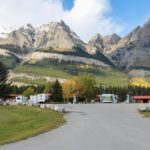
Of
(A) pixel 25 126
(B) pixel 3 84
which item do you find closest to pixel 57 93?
(B) pixel 3 84

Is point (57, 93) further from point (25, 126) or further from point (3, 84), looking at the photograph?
point (25, 126)

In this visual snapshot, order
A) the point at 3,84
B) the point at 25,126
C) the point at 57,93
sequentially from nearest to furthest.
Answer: the point at 25,126
the point at 3,84
the point at 57,93

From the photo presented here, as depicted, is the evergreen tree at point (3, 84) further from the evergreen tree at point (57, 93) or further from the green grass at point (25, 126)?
the green grass at point (25, 126)

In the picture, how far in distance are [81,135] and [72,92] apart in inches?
5748

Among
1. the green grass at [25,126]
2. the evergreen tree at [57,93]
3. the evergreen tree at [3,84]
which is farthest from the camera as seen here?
the evergreen tree at [57,93]

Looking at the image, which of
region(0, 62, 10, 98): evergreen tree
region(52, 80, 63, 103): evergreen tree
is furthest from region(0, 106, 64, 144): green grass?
region(52, 80, 63, 103): evergreen tree

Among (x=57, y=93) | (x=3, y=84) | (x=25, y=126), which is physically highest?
(x=3, y=84)

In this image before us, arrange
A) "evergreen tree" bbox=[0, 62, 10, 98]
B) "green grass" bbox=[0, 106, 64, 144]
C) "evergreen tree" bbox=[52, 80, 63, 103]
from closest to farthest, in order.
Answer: "green grass" bbox=[0, 106, 64, 144], "evergreen tree" bbox=[0, 62, 10, 98], "evergreen tree" bbox=[52, 80, 63, 103]

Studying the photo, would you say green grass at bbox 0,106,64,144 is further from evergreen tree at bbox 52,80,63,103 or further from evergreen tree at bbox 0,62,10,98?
evergreen tree at bbox 52,80,63,103

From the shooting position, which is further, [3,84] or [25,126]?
[3,84]

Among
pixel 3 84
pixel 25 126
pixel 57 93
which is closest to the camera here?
pixel 25 126

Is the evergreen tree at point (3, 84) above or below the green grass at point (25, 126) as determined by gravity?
above

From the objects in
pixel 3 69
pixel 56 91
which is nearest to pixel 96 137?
pixel 3 69

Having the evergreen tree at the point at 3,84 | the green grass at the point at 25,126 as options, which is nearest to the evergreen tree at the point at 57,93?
the evergreen tree at the point at 3,84
